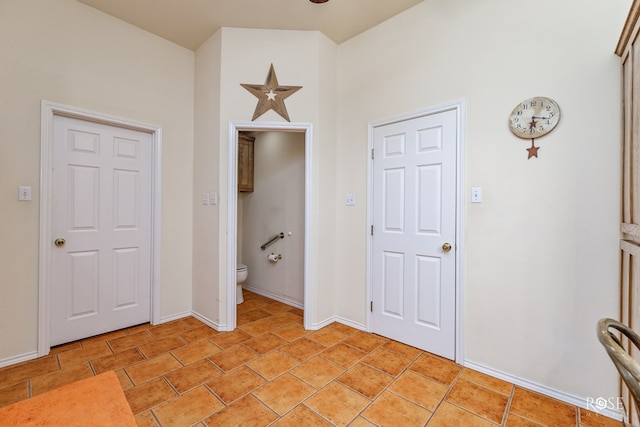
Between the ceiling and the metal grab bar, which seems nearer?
the ceiling

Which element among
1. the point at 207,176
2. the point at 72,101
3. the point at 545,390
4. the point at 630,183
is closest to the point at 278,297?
the point at 207,176

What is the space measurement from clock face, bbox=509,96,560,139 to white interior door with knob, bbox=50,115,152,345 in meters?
3.17

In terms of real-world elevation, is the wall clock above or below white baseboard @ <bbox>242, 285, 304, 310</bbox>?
above

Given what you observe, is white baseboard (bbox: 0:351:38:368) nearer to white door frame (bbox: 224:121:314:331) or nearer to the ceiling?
white door frame (bbox: 224:121:314:331)

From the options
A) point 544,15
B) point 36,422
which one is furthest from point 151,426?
point 544,15

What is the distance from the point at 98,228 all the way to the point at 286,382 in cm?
214

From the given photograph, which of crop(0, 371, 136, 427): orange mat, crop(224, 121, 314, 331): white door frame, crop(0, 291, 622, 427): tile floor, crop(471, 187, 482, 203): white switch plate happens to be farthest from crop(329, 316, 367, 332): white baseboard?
crop(0, 371, 136, 427): orange mat

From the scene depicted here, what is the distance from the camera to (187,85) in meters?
3.05

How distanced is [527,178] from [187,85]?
10.6ft

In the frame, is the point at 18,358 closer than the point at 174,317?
Yes

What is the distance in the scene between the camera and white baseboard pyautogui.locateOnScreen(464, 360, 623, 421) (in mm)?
1607

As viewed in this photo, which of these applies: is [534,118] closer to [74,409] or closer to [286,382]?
[286,382]

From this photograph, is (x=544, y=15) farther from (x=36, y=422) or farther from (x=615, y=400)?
(x=36, y=422)

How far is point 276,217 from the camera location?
12.1 ft
